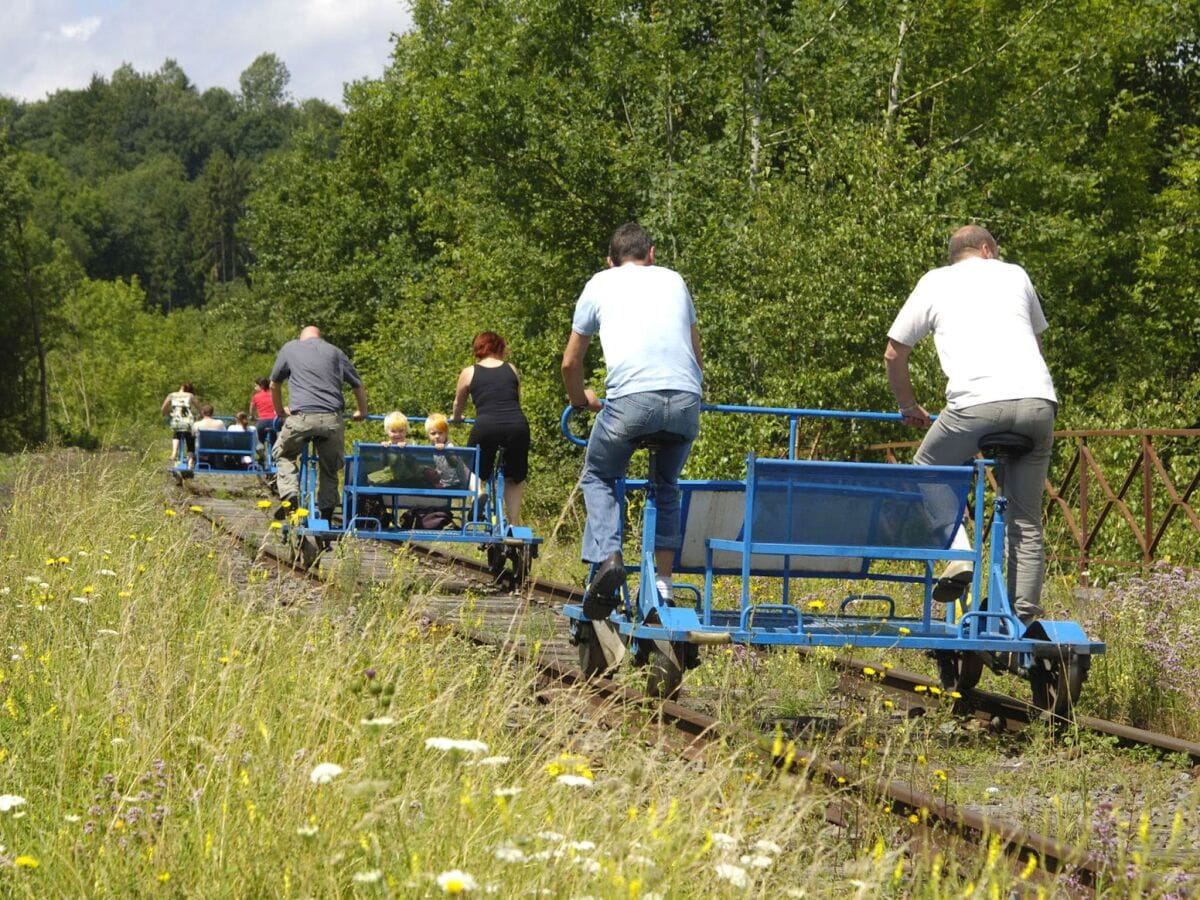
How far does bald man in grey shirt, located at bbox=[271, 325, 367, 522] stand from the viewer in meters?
13.5

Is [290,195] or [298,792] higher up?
[290,195]

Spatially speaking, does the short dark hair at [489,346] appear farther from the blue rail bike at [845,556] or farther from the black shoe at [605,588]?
the black shoe at [605,588]

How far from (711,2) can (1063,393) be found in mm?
11750

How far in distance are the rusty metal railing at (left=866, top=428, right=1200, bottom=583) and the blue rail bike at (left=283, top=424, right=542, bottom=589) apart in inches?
177

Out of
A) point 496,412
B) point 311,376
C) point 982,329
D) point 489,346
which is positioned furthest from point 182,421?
point 982,329

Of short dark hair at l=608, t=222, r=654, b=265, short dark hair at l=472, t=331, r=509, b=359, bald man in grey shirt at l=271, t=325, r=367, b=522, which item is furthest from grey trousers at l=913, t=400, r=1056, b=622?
bald man in grey shirt at l=271, t=325, r=367, b=522

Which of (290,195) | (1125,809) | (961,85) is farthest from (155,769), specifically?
(290,195)

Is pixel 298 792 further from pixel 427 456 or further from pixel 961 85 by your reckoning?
pixel 961 85

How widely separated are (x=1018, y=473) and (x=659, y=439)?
5.33ft

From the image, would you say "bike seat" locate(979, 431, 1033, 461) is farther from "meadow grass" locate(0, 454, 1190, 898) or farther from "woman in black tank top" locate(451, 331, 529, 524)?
"woman in black tank top" locate(451, 331, 529, 524)

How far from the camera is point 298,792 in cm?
386

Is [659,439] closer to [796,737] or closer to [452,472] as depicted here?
[796,737]

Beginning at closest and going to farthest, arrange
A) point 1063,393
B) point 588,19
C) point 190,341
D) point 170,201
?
point 588,19 < point 1063,393 < point 190,341 < point 170,201

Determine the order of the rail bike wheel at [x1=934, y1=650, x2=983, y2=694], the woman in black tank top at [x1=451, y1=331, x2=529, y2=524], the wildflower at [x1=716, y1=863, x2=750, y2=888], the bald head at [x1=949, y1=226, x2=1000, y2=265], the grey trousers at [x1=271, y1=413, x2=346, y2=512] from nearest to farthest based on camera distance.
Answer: the wildflower at [x1=716, y1=863, x2=750, y2=888], the bald head at [x1=949, y1=226, x2=1000, y2=265], the rail bike wheel at [x1=934, y1=650, x2=983, y2=694], the woman in black tank top at [x1=451, y1=331, x2=529, y2=524], the grey trousers at [x1=271, y1=413, x2=346, y2=512]
